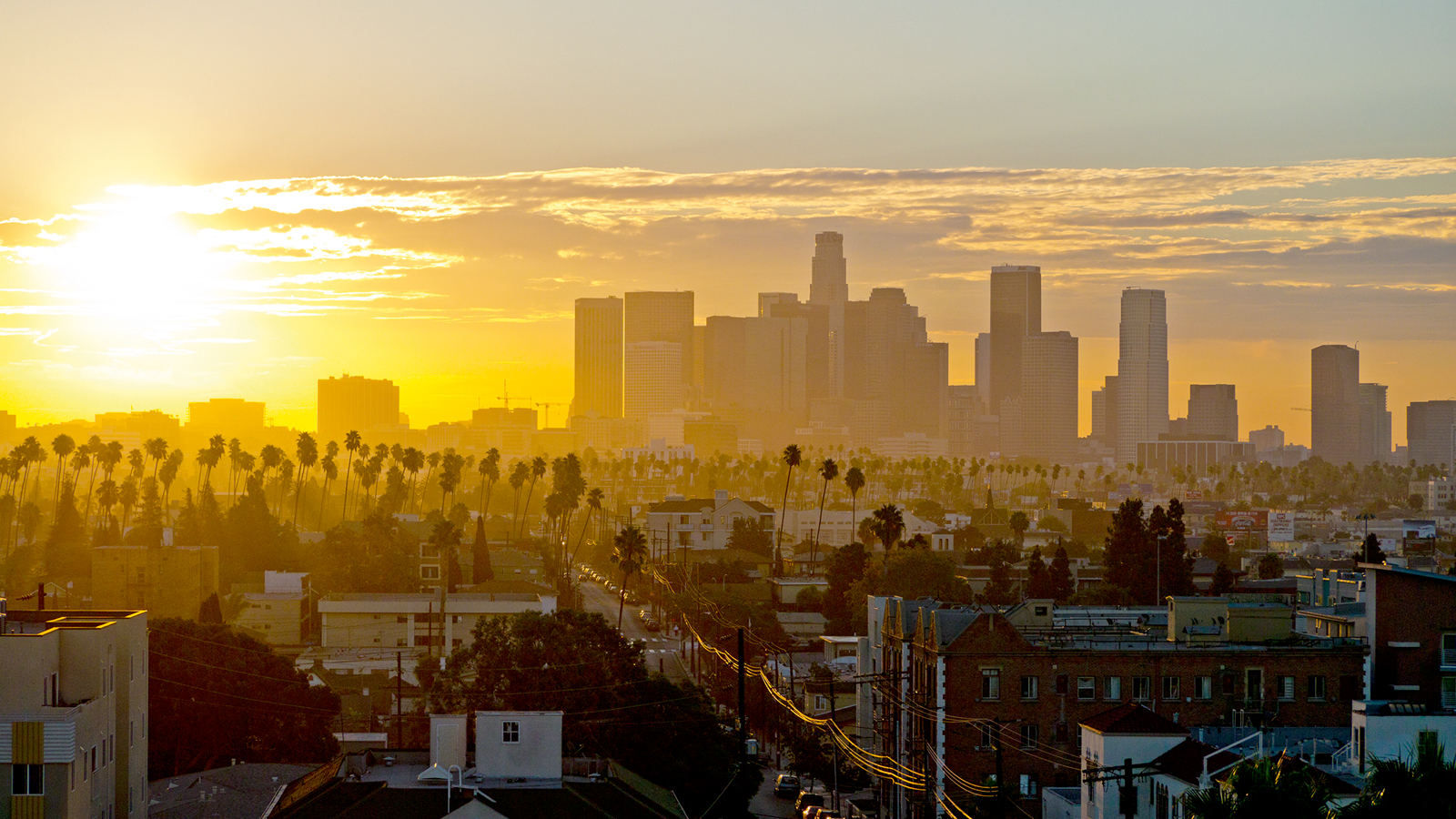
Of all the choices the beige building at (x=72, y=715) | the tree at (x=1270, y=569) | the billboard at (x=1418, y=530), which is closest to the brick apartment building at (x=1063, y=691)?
the beige building at (x=72, y=715)

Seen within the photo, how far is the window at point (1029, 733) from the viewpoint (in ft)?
163

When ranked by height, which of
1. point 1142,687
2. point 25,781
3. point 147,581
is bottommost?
point 147,581

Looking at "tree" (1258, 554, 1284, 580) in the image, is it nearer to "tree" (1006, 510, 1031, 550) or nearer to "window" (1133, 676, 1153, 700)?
"tree" (1006, 510, 1031, 550)

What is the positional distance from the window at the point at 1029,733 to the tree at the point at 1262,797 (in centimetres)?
2068

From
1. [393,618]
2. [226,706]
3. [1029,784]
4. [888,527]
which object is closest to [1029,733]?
[1029,784]

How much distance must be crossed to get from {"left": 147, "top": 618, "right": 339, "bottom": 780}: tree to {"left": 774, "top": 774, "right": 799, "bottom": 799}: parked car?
1570 cm

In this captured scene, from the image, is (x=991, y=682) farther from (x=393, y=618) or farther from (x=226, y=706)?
(x=393, y=618)

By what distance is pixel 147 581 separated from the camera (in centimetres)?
9569

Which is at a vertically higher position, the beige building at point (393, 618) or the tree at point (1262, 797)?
the tree at point (1262, 797)

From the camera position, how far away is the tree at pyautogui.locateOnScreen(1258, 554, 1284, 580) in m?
125

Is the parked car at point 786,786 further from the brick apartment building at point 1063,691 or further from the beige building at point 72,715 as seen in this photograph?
the beige building at point 72,715

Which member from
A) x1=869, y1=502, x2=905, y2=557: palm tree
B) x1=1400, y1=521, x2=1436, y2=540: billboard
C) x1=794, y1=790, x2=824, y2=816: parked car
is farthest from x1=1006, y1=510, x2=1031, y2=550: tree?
x1=794, y1=790, x2=824, y2=816: parked car

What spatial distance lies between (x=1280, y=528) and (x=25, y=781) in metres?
177

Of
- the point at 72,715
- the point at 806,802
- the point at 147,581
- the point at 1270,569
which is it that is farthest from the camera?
the point at 1270,569
